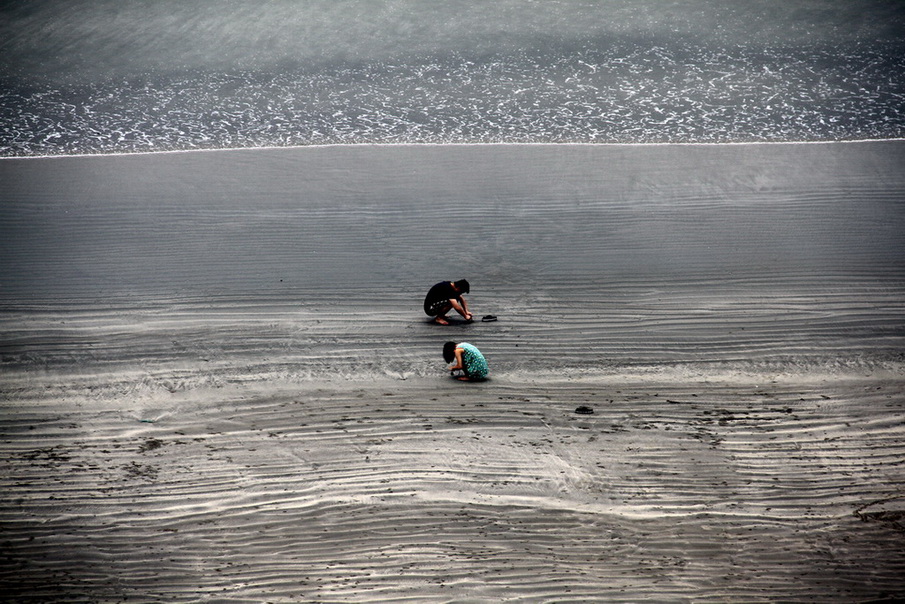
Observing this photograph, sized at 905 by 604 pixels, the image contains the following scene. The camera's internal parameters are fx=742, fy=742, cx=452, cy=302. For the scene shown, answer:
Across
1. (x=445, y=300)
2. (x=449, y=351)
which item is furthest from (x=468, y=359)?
(x=445, y=300)

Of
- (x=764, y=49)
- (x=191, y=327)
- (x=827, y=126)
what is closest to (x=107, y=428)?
(x=191, y=327)

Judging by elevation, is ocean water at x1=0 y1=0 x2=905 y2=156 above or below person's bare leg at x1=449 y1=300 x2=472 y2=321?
above

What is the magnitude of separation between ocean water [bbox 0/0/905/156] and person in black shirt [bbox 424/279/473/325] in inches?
300

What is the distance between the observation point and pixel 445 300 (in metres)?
9.79

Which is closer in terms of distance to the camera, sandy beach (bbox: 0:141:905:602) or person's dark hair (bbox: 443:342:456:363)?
sandy beach (bbox: 0:141:905:602)

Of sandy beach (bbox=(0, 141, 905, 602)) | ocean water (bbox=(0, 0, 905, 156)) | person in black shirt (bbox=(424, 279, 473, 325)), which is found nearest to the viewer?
sandy beach (bbox=(0, 141, 905, 602))

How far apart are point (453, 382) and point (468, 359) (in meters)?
0.36

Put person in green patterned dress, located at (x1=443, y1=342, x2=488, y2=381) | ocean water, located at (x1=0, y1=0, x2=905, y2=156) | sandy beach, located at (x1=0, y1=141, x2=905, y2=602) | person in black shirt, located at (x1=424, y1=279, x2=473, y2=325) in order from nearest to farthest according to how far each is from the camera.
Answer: sandy beach, located at (x1=0, y1=141, x2=905, y2=602) < person in green patterned dress, located at (x1=443, y1=342, x2=488, y2=381) < person in black shirt, located at (x1=424, y1=279, x2=473, y2=325) < ocean water, located at (x1=0, y1=0, x2=905, y2=156)

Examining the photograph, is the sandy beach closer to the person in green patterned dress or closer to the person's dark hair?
the person in green patterned dress

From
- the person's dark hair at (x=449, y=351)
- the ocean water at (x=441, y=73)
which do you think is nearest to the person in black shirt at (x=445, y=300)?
the person's dark hair at (x=449, y=351)

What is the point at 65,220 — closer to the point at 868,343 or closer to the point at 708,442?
the point at 708,442

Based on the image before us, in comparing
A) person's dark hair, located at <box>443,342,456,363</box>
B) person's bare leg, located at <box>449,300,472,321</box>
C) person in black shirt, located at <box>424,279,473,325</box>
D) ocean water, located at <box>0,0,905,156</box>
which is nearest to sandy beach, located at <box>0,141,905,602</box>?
person's bare leg, located at <box>449,300,472,321</box>

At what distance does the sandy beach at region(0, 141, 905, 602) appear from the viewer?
19.6ft

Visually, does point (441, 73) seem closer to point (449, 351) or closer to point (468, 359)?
point (449, 351)
